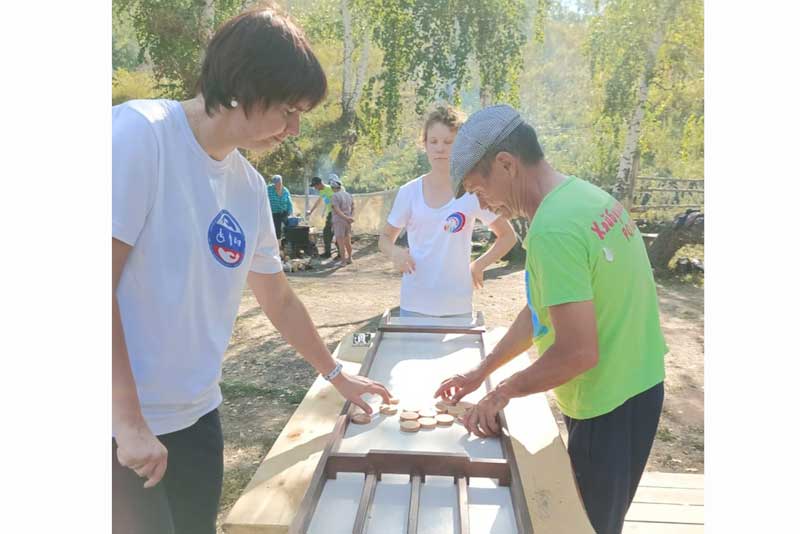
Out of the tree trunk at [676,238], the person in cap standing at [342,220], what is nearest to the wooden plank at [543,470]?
the tree trunk at [676,238]

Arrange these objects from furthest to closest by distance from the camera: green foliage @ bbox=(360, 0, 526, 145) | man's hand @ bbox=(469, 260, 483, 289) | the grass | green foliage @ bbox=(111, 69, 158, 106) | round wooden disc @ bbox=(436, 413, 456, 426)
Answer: green foliage @ bbox=(111, 69, 158, 106) → green foliage @ bbox=(360, 0, 526, 145) → the grass → man's hand @ bbox=(469, 260, 483, 289) → round wooden disc @ bbox=(436, 413, 456, 426)

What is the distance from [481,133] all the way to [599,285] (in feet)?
1.35

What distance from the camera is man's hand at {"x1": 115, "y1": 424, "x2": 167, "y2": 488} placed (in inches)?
39.8

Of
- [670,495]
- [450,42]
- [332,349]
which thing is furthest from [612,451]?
[450,42]

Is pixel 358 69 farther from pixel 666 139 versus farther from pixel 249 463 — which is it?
pixel 249 463

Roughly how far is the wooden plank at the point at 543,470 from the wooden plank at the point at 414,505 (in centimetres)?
22

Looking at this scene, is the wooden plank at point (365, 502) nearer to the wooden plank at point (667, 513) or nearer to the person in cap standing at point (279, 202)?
the wooden plank at point (667, 513)

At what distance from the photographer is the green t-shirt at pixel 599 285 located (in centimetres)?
122

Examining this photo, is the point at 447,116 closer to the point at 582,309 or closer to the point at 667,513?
the point at 582,309

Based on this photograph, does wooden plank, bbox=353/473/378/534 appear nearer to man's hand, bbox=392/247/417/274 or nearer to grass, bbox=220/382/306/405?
man's hand, bbox=392/247/417/274

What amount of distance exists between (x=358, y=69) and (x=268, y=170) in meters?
2.98

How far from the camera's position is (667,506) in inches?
91.8

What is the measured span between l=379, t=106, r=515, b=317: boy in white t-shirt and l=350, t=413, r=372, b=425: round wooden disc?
3.38ft

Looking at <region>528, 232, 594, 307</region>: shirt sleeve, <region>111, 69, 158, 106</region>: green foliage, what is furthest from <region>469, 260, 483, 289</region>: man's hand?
<region>111, 69, 158, 106</region>: green foliage
